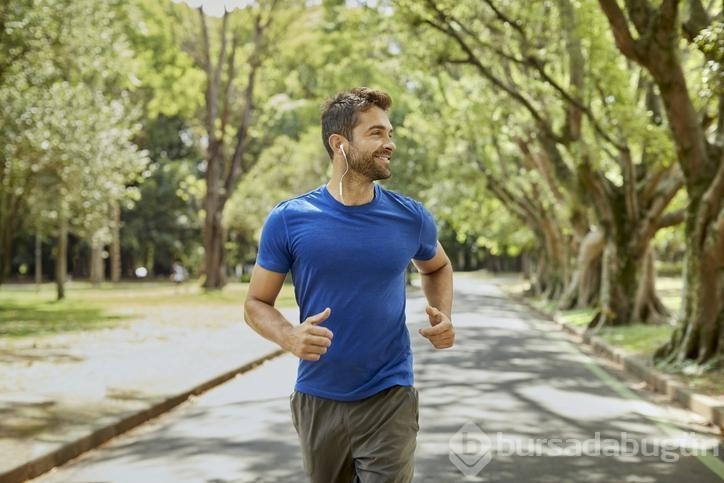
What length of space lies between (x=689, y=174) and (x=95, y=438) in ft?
29.1

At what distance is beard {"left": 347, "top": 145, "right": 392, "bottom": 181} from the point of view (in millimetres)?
3260

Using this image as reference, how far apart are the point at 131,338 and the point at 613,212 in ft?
33.6

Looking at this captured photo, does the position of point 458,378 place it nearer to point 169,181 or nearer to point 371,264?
point 371,264

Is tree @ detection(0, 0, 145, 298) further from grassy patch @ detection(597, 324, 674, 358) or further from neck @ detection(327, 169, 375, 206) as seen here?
neck @ detection(327, 169, 375, 206)

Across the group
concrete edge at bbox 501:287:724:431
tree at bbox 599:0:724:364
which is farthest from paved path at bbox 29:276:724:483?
tree at bbox 599:0:724:364

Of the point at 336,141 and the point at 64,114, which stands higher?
the point at 64,114

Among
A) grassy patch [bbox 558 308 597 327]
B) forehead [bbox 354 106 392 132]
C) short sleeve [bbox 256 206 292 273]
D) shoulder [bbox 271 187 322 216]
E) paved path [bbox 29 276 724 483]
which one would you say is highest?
forehead [bbox 354 106 392 132]

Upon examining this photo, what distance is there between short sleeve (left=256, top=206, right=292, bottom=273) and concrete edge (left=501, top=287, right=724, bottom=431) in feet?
22.2

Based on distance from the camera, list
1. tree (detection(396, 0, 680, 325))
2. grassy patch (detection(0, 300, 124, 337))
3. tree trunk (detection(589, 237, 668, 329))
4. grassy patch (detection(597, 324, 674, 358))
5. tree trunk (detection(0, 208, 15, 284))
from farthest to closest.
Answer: tree trunk (detection(0, 208, 15, 284))
tree trunk (detection(589, 237, 668, 329))
grassy patch (detection(0, 300, 124, 337))
tree (detection(396, 0, 680, 325))
grassy patch (detection(597, 324, 674, 358))

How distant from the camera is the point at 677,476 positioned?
692 centimetres

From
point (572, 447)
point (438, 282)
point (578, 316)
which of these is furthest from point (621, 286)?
point (438, 282)

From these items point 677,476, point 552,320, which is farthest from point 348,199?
point 552,320

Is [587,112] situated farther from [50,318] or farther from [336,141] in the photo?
[336,141]

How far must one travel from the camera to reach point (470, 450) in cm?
779
